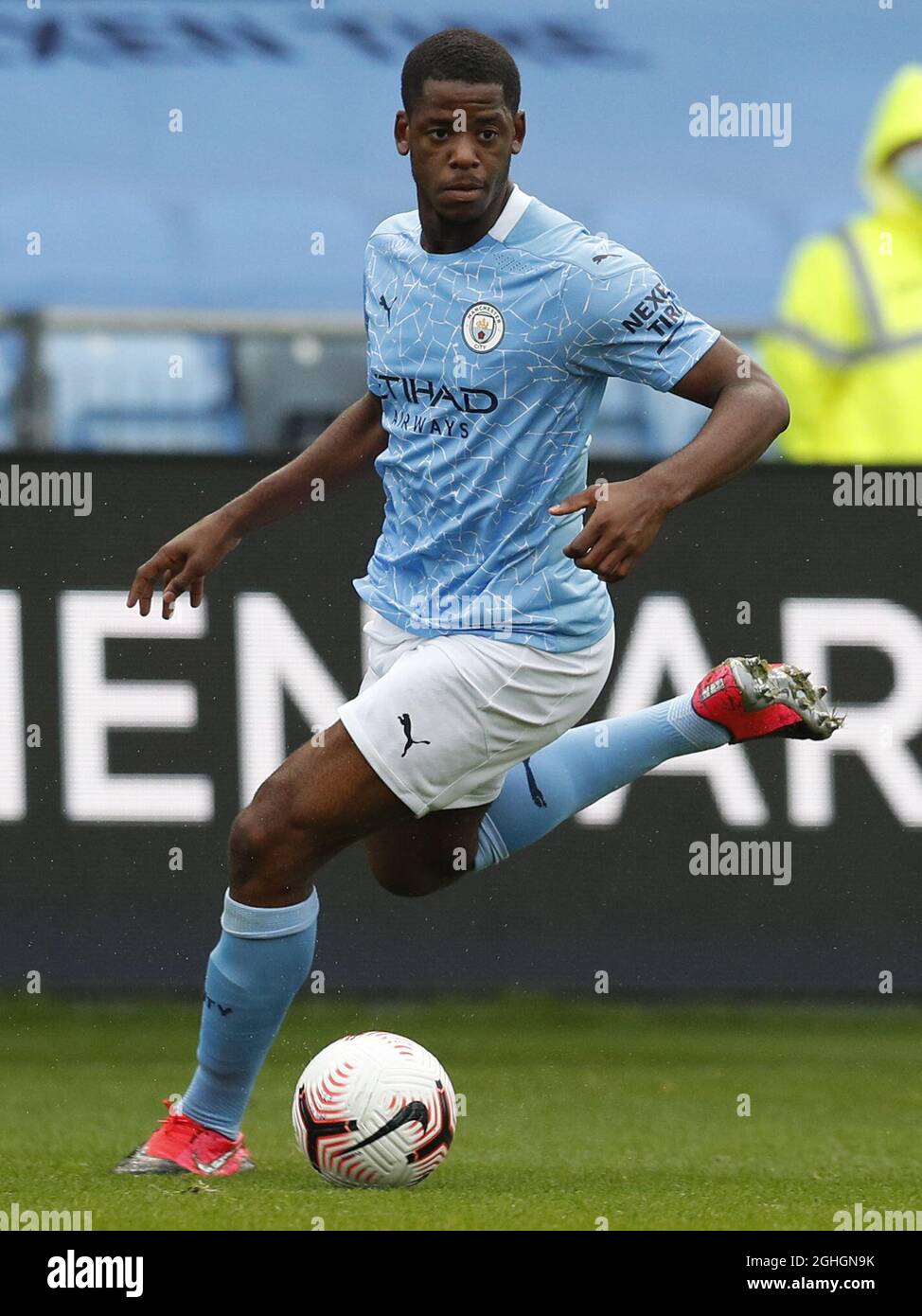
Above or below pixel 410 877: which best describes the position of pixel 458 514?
above

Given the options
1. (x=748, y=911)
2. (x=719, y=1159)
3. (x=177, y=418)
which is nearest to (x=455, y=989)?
(x=748, y=911)

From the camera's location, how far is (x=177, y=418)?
8.36 meters

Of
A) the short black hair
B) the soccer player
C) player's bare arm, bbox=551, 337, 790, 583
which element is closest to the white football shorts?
the soccer player

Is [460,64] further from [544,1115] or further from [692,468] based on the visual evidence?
[544,1115]

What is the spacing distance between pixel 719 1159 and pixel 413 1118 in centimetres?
106

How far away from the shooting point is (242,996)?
453 centimetres

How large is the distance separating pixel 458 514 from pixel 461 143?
0.71m

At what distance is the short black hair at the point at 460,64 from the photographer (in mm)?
4273

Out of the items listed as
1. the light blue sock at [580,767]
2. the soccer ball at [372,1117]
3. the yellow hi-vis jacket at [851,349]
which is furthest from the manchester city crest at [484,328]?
the yellow hi-vis jacket at [851,349]

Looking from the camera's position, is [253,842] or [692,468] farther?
[253,842]

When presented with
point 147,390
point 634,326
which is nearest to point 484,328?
point 634,326

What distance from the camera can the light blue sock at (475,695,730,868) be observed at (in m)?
5.14
